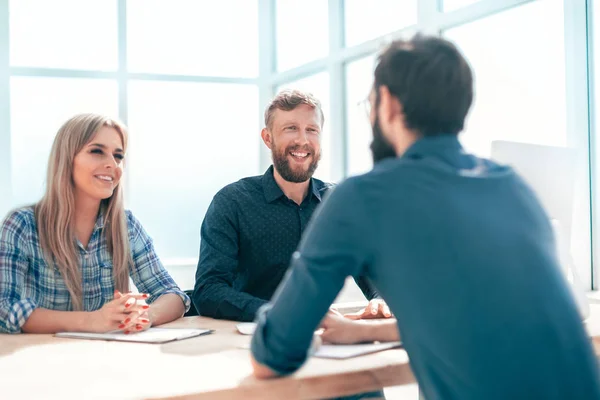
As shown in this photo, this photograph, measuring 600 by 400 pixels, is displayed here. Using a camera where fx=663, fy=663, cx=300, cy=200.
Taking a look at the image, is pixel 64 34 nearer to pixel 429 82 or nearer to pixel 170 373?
pixel 170 373

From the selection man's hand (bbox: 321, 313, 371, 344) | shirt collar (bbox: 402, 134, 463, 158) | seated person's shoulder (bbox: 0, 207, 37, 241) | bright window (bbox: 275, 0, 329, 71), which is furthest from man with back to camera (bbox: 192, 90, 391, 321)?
bright window (bbox: 275, 0, 329, 71)

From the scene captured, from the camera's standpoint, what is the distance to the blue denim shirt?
0.94 m

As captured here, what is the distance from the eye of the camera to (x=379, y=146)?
1.19 metres

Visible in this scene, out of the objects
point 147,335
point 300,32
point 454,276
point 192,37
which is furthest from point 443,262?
point 192,37

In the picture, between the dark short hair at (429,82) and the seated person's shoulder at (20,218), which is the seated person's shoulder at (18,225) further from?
the dark short hair at (429,82)

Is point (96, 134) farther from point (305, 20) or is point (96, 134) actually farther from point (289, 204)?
point (305, 20)

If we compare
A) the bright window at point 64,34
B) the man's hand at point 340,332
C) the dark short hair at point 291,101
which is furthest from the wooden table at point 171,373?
the bright window at point 64,34

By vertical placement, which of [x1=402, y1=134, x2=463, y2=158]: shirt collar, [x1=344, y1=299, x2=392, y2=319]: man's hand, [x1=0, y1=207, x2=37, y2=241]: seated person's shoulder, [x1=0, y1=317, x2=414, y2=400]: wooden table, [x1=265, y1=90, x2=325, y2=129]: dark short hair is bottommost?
[x1=0, y1=317, x2=414, y2=400]: wooden table

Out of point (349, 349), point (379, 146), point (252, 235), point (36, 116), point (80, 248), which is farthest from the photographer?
point (36, 116)

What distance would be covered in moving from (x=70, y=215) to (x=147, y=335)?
62 centimetres

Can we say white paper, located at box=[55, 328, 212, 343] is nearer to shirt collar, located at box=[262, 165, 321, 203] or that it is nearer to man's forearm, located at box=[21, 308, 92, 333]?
man's forearm, located at box=[21, 308, 92, 333]

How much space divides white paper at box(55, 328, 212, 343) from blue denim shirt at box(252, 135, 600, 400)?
61cm

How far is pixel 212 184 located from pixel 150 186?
534 millimetres

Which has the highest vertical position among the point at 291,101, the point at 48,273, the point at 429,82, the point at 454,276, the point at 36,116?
the point at 36,116
